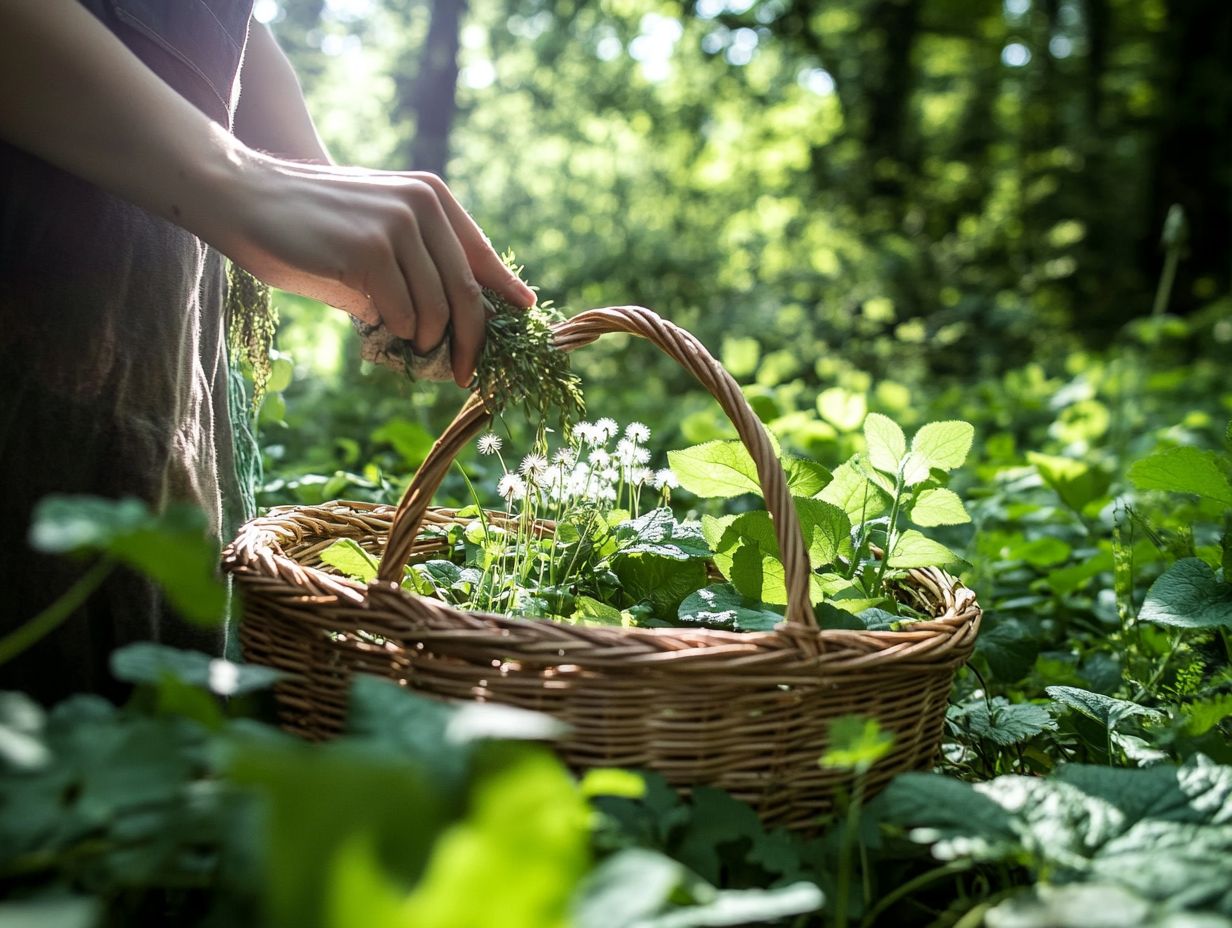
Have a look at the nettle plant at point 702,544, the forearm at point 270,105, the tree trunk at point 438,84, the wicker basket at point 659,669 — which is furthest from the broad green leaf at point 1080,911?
the tree trunk at point 438,84

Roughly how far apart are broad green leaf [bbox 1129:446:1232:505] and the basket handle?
55 cm

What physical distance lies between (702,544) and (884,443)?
0.27 metres

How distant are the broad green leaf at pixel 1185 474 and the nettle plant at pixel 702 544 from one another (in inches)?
8.9

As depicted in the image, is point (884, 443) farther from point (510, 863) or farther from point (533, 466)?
point (510, 863)

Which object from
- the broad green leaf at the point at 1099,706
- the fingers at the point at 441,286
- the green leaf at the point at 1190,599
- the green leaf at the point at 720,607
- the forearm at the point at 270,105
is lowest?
the broad green leaf at the point at 1099,706

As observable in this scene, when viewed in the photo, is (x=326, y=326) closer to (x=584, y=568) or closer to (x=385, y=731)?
(x=584, y=568)

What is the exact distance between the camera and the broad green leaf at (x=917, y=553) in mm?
1182

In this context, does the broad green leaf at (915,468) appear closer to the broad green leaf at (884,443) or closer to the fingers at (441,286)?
the broad green leaf at (884,443)

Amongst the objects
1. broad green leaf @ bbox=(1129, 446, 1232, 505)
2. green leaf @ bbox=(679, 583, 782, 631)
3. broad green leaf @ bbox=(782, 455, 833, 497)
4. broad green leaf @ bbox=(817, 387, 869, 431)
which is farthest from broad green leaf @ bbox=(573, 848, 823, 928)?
broad green leaf @ bbox=(817, 387, 869, 431)

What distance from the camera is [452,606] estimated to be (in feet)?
3.67

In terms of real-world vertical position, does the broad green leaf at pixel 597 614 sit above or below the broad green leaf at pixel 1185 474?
below

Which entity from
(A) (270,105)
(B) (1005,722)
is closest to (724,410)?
(B) (1005,722)

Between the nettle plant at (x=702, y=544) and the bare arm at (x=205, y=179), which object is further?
the nettle plant at (x=702, y=544)

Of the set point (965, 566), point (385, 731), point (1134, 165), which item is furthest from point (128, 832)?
point (1134, 165)
